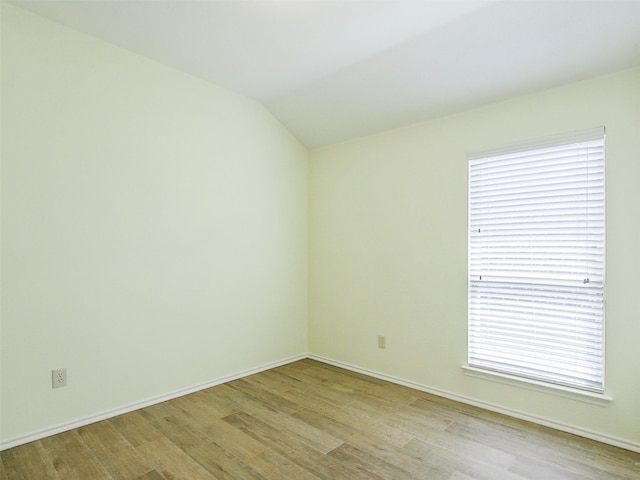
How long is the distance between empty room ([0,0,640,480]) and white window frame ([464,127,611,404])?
1 centimetres

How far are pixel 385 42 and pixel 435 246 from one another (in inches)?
63.2

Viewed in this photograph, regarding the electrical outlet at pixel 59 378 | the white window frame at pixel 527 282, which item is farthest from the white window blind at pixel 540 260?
the electrical outlet at pixel 59 378

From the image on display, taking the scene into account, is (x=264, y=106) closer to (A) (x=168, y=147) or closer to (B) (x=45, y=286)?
(A) (x=168, y=147)

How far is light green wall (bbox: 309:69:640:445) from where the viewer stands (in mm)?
2232

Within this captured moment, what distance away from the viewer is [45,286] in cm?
233

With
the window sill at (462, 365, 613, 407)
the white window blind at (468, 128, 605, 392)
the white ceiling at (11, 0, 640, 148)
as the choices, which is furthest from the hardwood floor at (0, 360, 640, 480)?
the white ceiling at (11, 0, 640, 148)

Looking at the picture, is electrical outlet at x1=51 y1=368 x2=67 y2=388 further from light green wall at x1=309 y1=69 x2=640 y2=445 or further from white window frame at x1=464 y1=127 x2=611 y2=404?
white window frame at x1=464 y1=127 x2=611 y2=404

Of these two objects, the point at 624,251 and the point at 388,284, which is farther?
the point at 388,284

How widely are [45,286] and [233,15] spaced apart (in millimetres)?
2103

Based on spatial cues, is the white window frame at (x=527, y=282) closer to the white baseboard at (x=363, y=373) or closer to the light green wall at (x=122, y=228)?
the white baseboard at (x=363, y=373)

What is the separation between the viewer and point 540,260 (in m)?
2.55

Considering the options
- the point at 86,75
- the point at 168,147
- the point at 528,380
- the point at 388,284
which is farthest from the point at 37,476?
the point at 528,380

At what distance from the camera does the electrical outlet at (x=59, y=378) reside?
236 centimetres

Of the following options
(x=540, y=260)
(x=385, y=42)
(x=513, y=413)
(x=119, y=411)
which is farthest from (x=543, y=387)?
(x=119, y=411)
